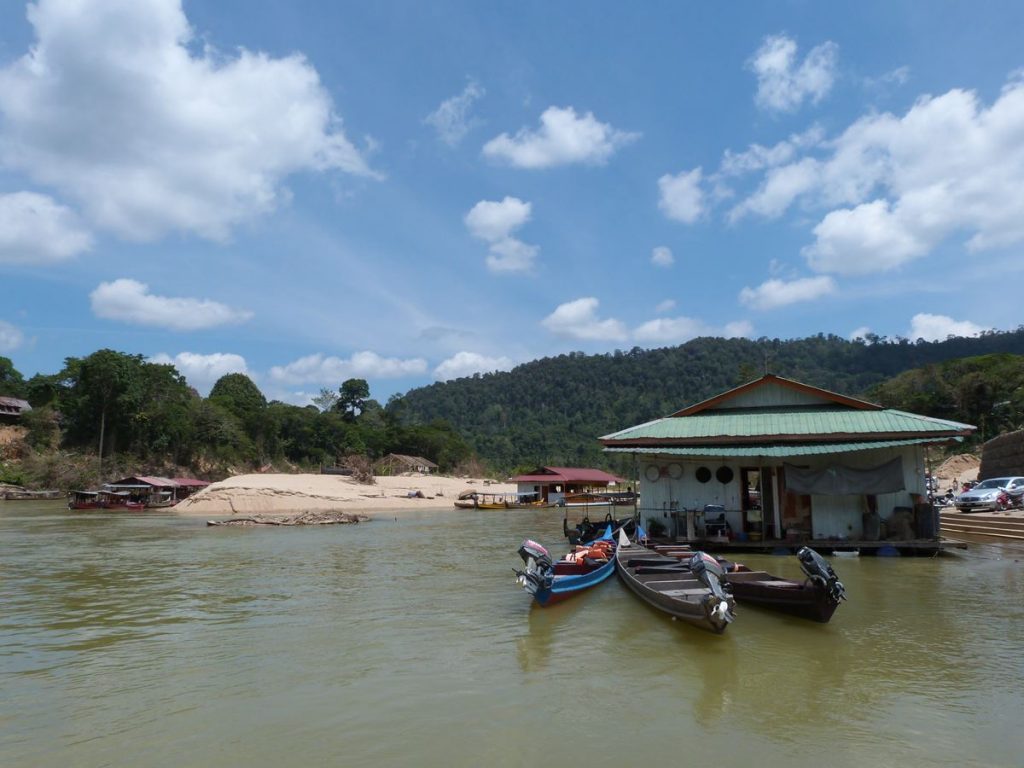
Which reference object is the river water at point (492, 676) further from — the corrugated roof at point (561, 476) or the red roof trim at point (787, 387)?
the corrugated roof at point (561, 476)

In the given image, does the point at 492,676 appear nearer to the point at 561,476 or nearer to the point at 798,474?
the point at 798,474

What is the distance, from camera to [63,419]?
61.7 metres

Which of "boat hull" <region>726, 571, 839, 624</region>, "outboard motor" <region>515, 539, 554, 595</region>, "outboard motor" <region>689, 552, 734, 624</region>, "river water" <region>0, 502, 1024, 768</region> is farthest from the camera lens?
"outboard motor" <region>515, 539, 554, 595</region>

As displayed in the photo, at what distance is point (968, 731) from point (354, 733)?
20.6 ft

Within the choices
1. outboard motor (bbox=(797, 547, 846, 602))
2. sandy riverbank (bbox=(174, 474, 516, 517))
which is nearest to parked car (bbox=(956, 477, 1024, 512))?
outboard motor (bbox=(797, 547, 846, 602))

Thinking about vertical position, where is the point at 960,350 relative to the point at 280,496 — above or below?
above

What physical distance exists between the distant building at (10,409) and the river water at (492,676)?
6018cm

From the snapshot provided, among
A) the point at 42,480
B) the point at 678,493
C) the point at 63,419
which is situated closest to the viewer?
the point at 678,493

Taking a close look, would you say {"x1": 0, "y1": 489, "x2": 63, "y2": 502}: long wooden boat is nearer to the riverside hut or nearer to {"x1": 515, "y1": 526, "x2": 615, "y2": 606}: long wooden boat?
the riverside hut

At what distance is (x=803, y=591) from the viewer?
10.9 metres

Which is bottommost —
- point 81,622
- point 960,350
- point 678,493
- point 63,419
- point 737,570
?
point 81,622

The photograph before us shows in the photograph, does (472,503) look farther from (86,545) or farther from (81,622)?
(81,622)

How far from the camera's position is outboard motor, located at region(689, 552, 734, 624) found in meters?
9.52

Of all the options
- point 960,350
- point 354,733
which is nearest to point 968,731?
point 354,733
